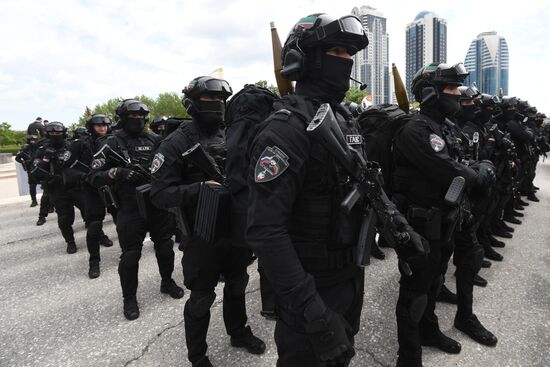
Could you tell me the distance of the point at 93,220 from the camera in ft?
17.1

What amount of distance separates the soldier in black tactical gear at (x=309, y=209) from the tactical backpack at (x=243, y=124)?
0.23 meters

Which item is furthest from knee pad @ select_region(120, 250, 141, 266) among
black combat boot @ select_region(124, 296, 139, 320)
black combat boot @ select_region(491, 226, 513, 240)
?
black combat boot @ select_region(491, 226, 513, 240)

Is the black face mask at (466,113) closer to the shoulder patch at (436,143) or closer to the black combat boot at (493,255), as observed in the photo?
the black combat boot at (493,255)

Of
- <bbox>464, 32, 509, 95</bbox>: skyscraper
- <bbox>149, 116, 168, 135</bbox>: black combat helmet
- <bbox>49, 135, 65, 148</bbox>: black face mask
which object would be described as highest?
<bbox>464, 32, 509, 95</bbox>: skyscraper

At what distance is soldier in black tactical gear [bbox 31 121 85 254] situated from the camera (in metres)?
6.18

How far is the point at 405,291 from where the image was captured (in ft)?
8.76

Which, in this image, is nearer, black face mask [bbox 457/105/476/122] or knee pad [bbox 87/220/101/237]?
black face mask [bbox 457/105/476/122]

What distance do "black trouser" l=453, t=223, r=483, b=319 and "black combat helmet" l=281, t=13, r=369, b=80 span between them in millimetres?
2266

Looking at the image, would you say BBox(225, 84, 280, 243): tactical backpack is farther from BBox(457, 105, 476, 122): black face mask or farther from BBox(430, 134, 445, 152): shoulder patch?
BBox(457, 105, 476, 122): black face mask

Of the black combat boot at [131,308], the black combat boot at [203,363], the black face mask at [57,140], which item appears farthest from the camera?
the black face mask at [57,140]

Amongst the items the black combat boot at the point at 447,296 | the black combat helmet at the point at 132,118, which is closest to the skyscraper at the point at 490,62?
the black combat boot at the point at 447,296

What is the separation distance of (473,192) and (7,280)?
6188 mm

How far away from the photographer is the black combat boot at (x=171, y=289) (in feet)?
13.5

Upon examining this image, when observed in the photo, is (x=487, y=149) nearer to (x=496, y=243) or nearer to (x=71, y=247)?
(x=496, y=243)
